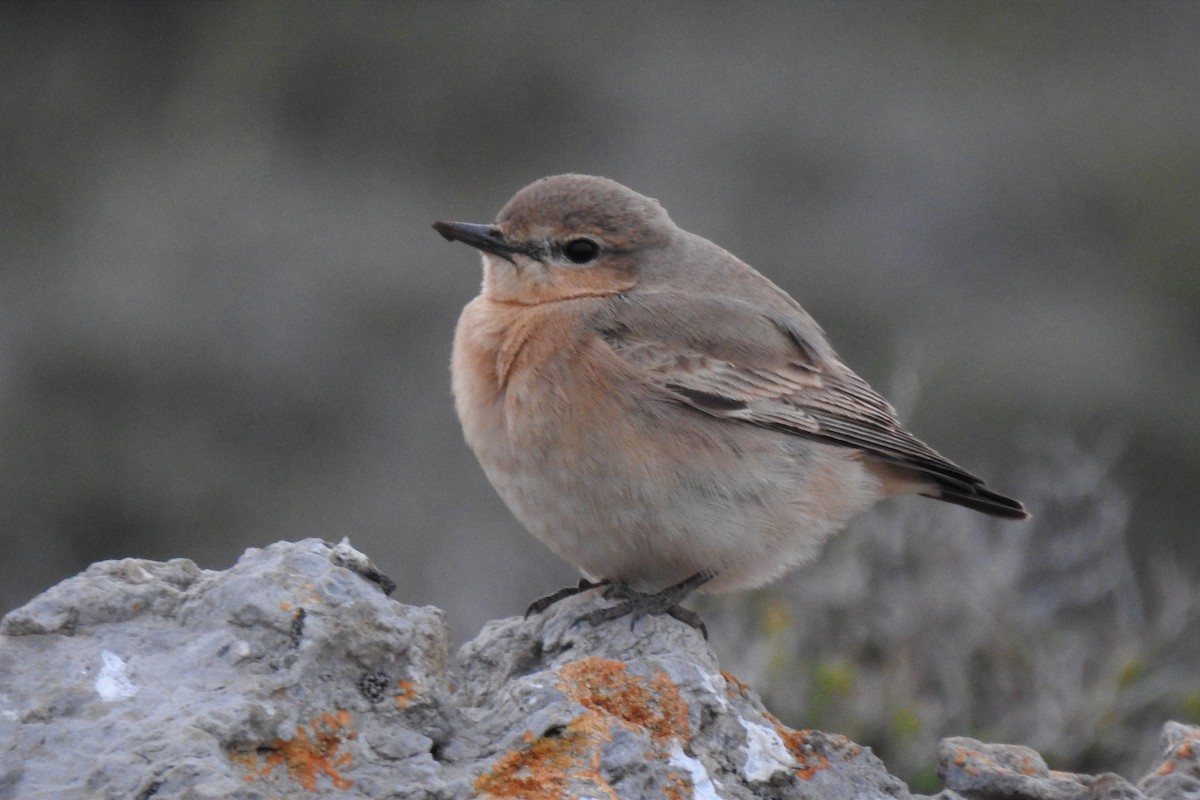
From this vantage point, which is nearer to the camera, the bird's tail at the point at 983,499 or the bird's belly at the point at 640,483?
the bird's belly at the point at 640,483

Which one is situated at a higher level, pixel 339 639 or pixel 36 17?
pixel 36 17

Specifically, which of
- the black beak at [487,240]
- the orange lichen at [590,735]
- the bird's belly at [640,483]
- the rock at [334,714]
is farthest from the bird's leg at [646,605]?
the black beak at [487,240]

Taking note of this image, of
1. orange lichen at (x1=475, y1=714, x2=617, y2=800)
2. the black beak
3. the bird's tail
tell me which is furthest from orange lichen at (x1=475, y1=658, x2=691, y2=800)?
the bird's tail

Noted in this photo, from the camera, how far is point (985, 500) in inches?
248

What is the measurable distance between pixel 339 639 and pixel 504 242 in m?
2.70

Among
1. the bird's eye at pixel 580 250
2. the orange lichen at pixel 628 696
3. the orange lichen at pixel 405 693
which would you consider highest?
the bird's eye at pixel 580 250

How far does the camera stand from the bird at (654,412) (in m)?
5.41

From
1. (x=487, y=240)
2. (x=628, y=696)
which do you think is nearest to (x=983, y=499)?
(x=487, y=240)

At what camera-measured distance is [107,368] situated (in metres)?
12.8

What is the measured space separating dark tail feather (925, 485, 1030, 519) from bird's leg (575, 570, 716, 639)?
4.48 ft

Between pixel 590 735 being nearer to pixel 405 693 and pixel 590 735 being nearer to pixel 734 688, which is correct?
pixel 405 693

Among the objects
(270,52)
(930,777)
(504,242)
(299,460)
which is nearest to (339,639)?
(504,242)

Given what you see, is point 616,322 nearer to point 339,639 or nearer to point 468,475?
point 339,639

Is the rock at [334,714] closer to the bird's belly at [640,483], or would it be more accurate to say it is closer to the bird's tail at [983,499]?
the bird's belly at [640,483]
